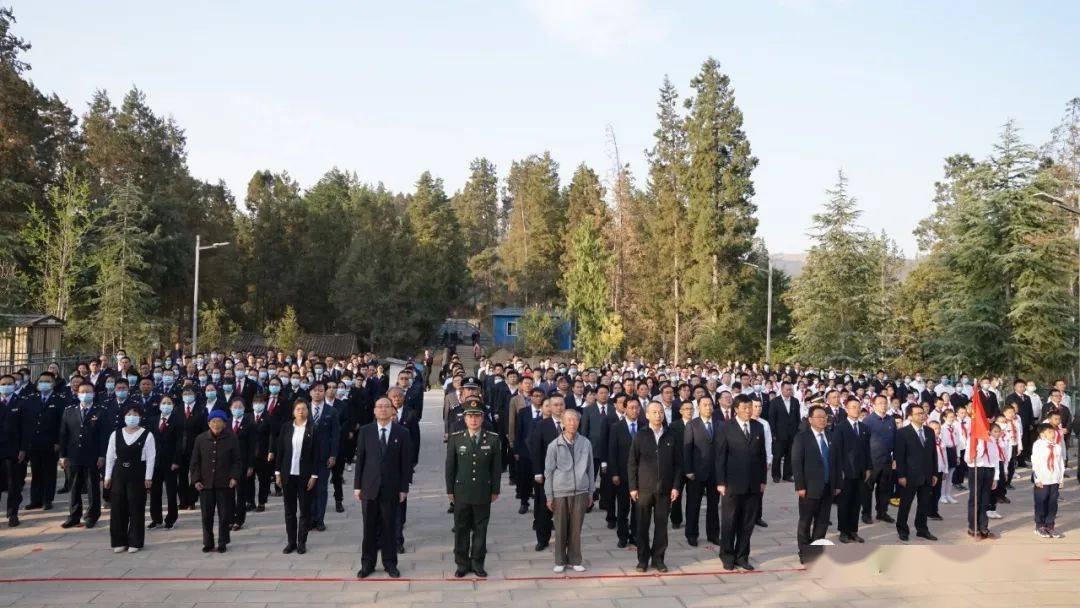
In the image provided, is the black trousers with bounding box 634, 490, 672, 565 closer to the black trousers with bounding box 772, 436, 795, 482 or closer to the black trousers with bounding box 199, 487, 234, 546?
the black trousers with bounding box 199, 487, 234, 546

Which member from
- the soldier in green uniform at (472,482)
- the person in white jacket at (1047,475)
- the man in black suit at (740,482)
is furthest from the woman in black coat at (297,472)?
the person in white jacket at (1047,475)

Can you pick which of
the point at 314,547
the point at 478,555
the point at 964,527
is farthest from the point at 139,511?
the point at 964,527

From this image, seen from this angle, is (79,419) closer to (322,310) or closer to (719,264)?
(719,264)

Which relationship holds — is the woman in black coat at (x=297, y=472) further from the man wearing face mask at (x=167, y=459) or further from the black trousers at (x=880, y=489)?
the black trousers at (x=880, y=489)

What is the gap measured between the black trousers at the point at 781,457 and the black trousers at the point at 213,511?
931 centimetres

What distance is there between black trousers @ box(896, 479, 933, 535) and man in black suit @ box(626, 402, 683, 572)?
3.58 meters

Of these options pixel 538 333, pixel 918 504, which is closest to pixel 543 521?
pixel 918 504

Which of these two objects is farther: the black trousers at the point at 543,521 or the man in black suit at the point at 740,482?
the black trousers at the point at 543,521

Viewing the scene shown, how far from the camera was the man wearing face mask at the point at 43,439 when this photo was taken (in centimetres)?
1126

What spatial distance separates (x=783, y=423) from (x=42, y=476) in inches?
463

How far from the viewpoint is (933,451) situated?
1070 centimetres

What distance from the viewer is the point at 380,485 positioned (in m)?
8.27

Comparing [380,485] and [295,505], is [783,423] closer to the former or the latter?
[380,485]

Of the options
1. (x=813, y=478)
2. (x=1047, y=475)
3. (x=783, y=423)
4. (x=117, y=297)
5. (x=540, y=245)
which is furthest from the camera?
(x=540, y=245)
